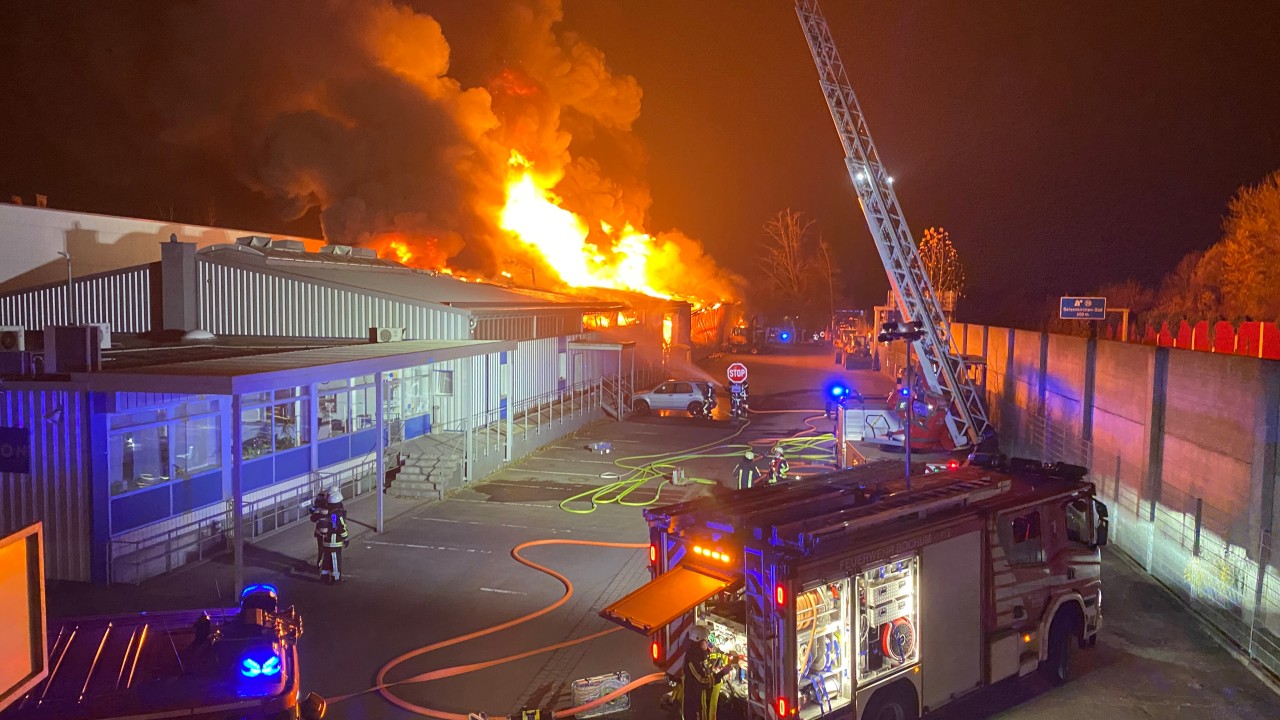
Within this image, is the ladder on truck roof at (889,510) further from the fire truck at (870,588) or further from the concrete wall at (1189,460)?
the concrete wall at (1189,460)

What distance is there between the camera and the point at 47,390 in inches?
425

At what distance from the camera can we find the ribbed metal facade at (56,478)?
1089 cm

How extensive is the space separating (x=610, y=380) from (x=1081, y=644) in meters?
21.7

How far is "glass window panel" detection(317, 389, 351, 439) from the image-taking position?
1675 centimetres

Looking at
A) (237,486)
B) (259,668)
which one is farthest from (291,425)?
(259,668)

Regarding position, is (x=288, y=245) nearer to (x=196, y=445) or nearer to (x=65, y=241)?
(x=65, y=241)

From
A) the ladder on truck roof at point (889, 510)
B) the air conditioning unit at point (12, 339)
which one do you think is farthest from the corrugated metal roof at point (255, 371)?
the ladder on truck roof at point (889, 510)

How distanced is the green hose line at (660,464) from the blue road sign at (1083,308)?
6329mm

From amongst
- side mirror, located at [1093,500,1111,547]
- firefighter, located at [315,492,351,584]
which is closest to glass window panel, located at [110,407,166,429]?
firefighter, located at [315,492,351,584]

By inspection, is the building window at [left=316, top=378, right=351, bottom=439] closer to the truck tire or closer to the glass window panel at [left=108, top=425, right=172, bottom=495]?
the glass window panel at [left=108, top=425, right=172, bottom=495]

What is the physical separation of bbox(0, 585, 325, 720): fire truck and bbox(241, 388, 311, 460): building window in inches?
378

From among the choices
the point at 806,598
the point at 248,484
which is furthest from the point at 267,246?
the point at 806,598

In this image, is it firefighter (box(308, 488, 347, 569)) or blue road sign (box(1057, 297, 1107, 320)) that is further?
blue road sign (box(1057, 297, 1107, 320))

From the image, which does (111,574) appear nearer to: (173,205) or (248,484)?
(248,484)
